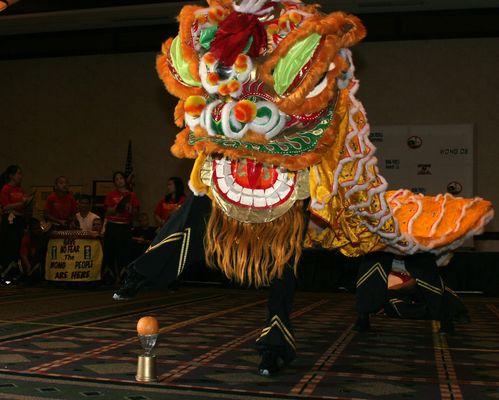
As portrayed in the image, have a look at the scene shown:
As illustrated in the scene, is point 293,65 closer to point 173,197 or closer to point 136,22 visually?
point 173,197

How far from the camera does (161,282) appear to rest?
2771 mm

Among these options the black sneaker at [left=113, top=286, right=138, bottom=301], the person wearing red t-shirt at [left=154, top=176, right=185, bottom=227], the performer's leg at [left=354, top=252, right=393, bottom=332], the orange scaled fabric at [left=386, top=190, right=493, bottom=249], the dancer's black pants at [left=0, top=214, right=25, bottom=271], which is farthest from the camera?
the dancer's black pants at [left=0, top=214, right=25, bottom=271]

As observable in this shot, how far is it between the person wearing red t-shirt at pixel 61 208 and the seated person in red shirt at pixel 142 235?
119 centimetres

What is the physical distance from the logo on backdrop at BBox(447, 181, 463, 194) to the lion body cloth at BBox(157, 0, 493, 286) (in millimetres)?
6459

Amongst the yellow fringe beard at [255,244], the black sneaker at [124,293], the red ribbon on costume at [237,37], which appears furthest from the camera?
the yellow fringe beard at [255,244]

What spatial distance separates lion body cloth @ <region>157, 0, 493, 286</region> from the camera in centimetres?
261

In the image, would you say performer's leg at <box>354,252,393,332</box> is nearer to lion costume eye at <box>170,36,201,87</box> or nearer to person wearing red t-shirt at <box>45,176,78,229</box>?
lion costume eye at <box>170,36,201,87</box>

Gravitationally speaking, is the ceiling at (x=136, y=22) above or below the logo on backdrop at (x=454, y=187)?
above

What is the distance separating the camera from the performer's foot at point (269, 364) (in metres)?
2.77

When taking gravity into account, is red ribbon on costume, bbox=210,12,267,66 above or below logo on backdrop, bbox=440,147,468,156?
below

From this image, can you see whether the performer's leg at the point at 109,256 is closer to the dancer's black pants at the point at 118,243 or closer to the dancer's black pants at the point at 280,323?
the dancer's black pants at the point at 118,243

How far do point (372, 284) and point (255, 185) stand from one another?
1750mm

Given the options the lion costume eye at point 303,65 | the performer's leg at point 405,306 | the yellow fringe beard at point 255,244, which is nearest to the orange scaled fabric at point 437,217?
the yellow fringe beard at point 255,244

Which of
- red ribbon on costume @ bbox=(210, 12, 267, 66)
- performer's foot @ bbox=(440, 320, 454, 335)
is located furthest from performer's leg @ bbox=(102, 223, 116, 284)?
red ribbon on costume @ bbox=(210, 12, 267, 66)
